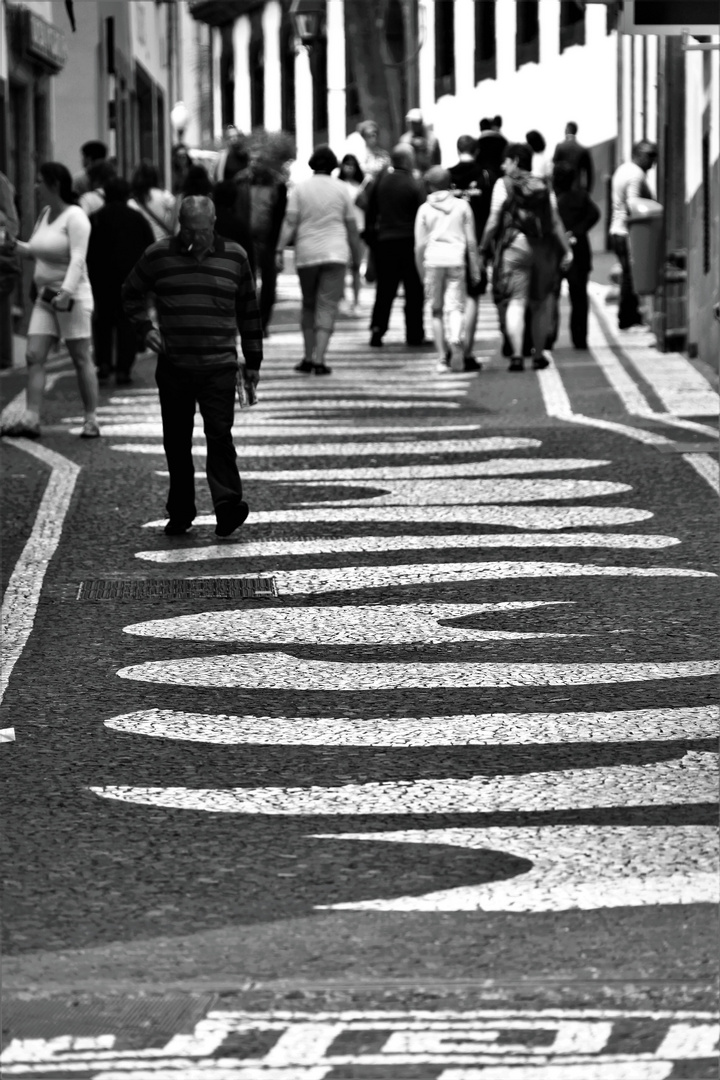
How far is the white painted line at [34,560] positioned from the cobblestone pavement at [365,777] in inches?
1.2

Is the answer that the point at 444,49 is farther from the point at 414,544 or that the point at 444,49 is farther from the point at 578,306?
the point at 414,544

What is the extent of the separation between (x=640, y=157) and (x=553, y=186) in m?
→ 1.98

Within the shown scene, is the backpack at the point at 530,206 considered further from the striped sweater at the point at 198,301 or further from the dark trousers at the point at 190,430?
the dark trousers at the point at 190,430

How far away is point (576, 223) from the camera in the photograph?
64.6 feet

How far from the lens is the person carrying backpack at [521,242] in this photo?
17641 millimetres

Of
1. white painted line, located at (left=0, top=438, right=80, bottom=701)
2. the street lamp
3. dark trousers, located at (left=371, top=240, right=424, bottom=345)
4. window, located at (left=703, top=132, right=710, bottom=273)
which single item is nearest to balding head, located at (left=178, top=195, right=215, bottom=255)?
white painted line, located at (left=0, top=438, right=80, bottom=701)

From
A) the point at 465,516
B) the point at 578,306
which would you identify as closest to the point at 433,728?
the point at 465,516

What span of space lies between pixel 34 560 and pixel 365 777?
4074mm

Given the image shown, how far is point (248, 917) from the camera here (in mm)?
4824

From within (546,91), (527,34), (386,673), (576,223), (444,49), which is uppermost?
(444,49)

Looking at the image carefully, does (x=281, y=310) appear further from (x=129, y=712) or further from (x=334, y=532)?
(x=129, y=712)

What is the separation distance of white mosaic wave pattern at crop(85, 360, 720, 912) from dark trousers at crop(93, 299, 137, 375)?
11.7 ft

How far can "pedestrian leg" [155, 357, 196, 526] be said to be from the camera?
1046cm

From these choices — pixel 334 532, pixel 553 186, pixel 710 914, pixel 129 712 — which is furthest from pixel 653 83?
pixel 710 914
